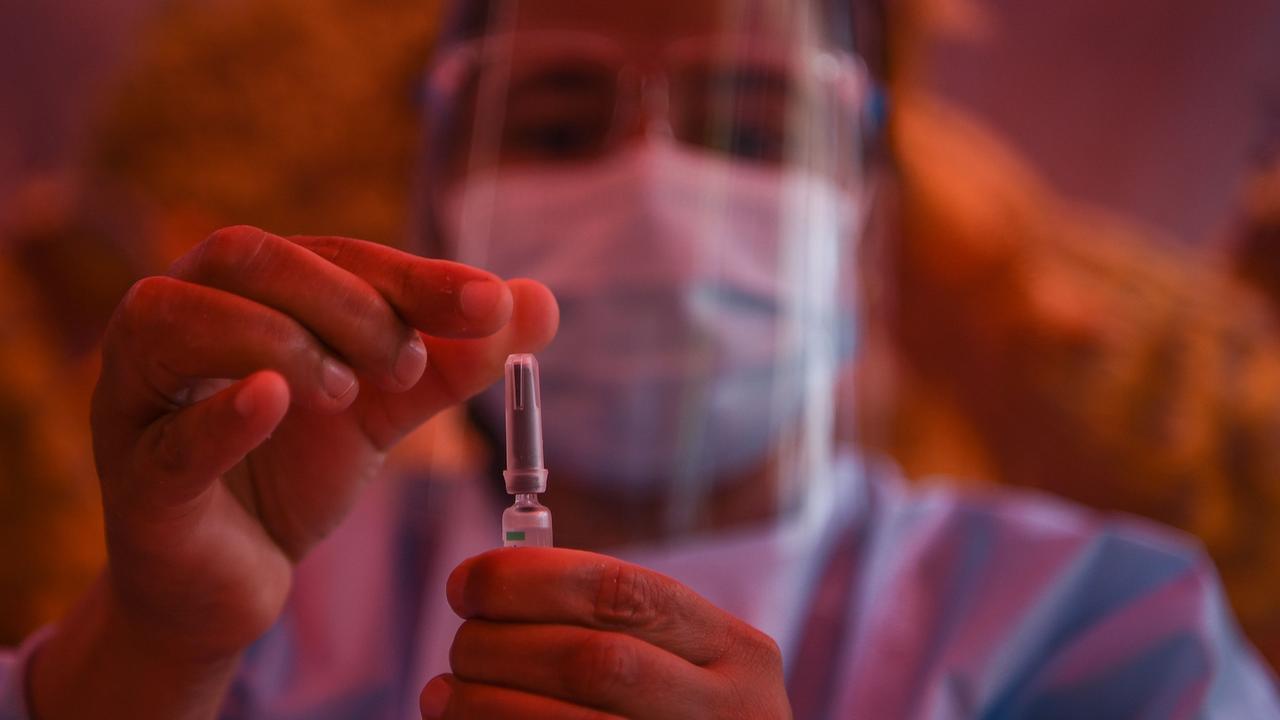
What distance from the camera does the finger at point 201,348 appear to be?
1.21ft

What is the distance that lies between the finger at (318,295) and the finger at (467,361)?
29mm

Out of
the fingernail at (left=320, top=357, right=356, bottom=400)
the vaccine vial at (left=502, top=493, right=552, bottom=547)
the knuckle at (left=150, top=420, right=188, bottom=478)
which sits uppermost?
the fingernail at (left=320, top=357, right=356, bottom=400)

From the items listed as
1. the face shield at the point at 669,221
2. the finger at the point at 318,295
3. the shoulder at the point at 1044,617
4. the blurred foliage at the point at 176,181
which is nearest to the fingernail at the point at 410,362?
the finger at the point at 318,295

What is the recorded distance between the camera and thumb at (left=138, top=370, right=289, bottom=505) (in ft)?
1.12

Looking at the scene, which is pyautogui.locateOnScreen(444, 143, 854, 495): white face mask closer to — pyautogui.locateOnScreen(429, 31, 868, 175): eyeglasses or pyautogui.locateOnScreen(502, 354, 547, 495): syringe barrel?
pyautogui.locateOnScreen(429, 31, 868, 175): eyeglasses

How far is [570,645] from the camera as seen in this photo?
0.35 m

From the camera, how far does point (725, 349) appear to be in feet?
2.50

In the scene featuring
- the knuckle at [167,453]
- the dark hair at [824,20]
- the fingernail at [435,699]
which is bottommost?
the fingernail at [435,699]

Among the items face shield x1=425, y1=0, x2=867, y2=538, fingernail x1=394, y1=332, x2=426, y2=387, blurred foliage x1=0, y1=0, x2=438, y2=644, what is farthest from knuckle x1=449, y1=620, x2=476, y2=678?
blurred foliage x1=0, y1=0, x2=438, y2=644

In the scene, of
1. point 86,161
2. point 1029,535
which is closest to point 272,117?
point 86,161

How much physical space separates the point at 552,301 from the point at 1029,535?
1.90ft

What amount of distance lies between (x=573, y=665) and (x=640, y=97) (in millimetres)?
610

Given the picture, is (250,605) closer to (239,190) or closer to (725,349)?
(725,349)

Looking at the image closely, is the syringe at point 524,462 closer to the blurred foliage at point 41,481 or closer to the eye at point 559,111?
the eye at point 559,111
